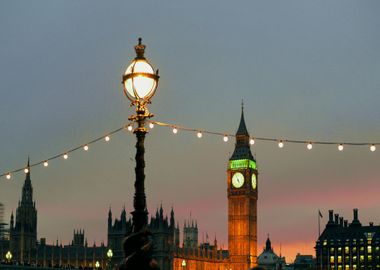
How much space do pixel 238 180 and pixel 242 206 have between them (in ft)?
16.0

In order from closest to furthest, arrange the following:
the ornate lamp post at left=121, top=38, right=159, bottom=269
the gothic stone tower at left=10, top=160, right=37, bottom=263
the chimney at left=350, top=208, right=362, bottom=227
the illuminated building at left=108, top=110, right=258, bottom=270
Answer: the ornate lamp post at left=121, top=38, right=159, bottom=269 < the illuminated building at left=108, top=110, right=258, bottom=270 < the gothic stone tower at left=10, top=160, right=37, bottom=263 < the chimney at left=350, top=208, right=362, bottom=227

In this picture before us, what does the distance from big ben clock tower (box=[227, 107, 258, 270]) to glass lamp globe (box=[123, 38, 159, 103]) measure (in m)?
129

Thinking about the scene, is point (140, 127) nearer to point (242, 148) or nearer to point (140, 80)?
point (140, 80)

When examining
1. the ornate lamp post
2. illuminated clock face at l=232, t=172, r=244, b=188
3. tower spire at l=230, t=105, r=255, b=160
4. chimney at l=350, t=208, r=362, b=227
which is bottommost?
the ornate lamp post

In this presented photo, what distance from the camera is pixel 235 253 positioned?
139250mm

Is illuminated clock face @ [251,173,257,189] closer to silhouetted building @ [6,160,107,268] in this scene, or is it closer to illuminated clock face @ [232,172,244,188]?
illuminated clock face @ [232,172,244,188]

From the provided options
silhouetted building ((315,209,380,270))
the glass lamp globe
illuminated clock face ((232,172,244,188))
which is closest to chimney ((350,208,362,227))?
silhouetted building ((315,209,380,270))

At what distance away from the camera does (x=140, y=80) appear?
382 inches

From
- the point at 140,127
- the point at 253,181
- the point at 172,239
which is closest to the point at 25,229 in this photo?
the point at 172,239

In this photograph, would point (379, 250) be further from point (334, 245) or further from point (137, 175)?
point (137, 175)

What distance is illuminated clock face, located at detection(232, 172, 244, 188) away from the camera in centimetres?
14388

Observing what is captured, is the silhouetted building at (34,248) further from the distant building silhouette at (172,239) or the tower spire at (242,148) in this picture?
the tower spire at (242,148)

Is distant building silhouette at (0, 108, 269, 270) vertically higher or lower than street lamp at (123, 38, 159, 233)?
higher

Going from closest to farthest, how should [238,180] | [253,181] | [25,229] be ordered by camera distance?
[25,229]
[238,180]
[253,181]
